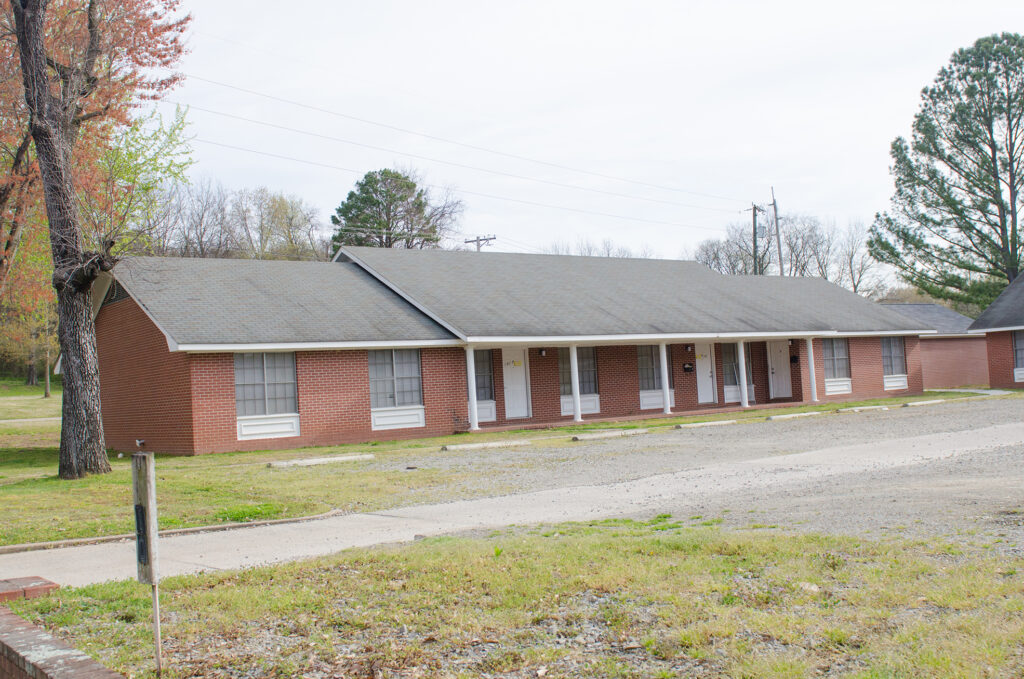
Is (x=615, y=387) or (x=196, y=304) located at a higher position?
(x=196, y=304)

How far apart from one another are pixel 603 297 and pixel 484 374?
19.0 feet

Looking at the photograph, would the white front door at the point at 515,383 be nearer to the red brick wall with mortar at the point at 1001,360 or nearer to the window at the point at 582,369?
the window at the point at 582,369

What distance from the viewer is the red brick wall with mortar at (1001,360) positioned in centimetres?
3547

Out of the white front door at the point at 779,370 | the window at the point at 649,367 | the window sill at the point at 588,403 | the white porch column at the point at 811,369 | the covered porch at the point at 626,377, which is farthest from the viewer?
the white front door at the point at 779,370

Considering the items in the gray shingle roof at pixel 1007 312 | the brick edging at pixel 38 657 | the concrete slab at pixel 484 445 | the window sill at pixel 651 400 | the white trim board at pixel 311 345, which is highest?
the gray shingle roof at pixel 1007 312

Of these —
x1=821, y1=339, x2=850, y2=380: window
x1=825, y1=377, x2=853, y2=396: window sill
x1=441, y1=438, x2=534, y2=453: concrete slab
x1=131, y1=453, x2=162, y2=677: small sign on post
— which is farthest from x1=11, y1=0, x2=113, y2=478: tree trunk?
x1=821, y1=339, x2=850, y2=380: window

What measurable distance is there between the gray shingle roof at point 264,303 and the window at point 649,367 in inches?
307

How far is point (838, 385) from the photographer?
32281mm

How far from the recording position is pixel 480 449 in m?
19.5

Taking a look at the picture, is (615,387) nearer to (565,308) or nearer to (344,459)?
(565,308)

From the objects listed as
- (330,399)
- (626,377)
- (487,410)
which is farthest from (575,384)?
(330,399)

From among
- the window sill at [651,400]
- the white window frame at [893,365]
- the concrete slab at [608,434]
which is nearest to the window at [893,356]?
the white window frame at [893,365]

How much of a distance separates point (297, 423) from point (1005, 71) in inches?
1542

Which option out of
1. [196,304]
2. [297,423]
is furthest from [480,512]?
[196,304]
